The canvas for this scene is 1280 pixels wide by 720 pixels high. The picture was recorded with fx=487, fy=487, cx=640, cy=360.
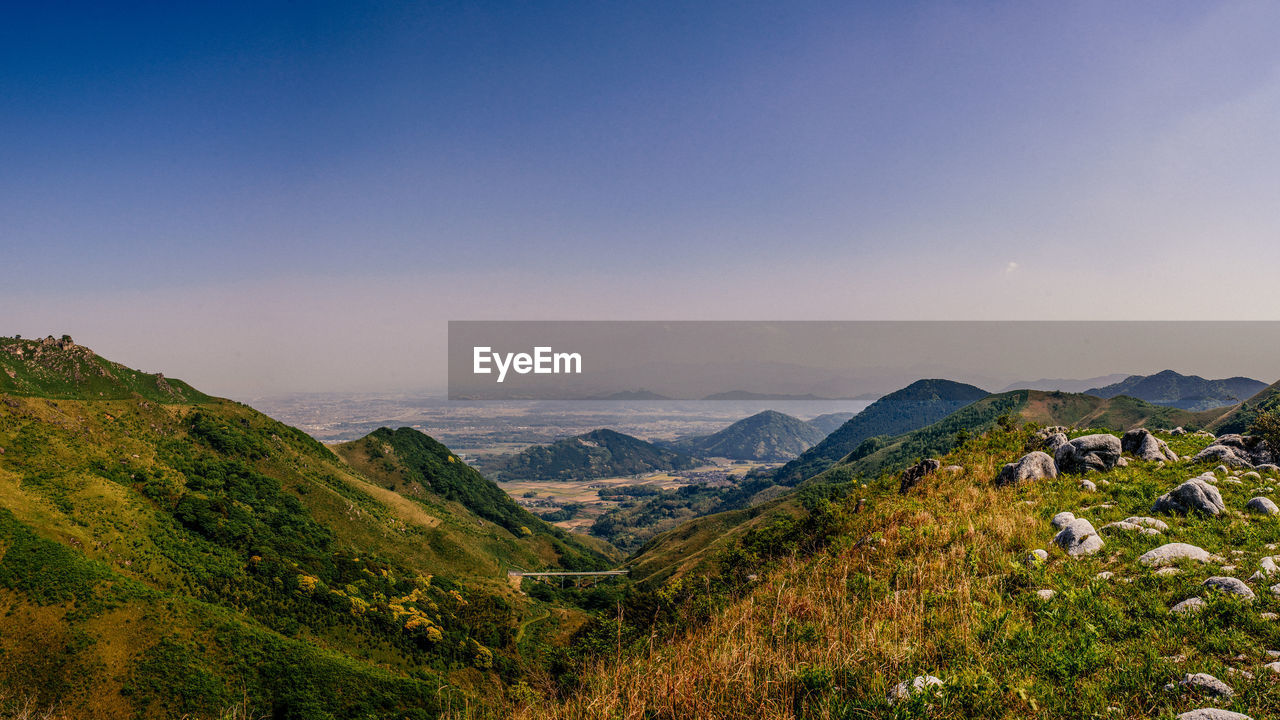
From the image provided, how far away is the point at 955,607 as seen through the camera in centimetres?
723

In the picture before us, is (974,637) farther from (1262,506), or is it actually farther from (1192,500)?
(1262,506)

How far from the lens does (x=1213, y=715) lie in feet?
14.6

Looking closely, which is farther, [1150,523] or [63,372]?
[63,372]

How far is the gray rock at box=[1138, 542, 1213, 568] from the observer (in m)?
8.16

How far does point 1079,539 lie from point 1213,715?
5844mm

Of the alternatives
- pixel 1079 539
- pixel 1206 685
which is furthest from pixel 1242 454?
pixel 1206 685

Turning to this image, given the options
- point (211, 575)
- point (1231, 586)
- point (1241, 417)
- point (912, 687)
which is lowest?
point (211, 575)

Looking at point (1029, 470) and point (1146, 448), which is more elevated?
point (1146, 448)

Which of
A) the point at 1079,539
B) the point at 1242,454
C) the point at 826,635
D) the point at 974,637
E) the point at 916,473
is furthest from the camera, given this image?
the point at 916,473

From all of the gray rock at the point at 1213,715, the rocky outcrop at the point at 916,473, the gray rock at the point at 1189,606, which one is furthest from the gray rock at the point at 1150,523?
the gray rock at the point at 1213,715

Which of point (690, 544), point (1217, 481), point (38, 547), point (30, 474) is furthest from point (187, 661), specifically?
point (690, 544)

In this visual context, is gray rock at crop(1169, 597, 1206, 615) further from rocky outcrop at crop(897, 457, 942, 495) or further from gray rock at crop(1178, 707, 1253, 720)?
rocky outcrop at crop(897, 457, 942, 495)

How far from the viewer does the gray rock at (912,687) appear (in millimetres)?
5004

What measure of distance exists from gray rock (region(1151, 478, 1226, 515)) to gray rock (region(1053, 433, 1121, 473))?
506 centimetres
